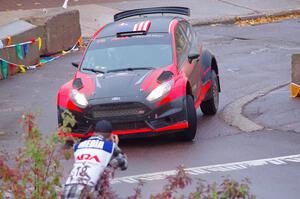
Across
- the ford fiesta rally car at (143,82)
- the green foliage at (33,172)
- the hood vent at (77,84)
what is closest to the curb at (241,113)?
the ford fiesta rally car at (143,82)

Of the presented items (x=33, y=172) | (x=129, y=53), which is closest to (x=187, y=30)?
(x=129, y=53)

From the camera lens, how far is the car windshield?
13234mm

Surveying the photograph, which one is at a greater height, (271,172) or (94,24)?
(271,172)

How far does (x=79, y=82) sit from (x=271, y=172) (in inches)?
143

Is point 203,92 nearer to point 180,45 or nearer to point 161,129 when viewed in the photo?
point 180,45

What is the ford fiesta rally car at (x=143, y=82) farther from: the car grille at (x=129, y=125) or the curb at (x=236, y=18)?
the curb at (x=236, y=18)

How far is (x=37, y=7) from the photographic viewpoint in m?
29.0

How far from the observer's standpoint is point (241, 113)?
14.3 m

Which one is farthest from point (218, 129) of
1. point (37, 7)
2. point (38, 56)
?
point (37, 7)

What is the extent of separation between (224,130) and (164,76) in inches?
57.6

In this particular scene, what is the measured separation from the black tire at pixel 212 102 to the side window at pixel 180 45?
37.7 inches

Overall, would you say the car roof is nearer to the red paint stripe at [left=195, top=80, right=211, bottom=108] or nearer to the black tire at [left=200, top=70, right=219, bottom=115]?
the red paint stripe at [left=195, top=80, right=211, bottom=108]

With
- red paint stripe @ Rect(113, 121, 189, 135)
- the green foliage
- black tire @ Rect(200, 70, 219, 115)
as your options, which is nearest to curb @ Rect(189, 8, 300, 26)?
black tire @ Rect(200, 70, 219, 115)

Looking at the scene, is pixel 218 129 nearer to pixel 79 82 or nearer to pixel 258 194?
pixel 79 82
